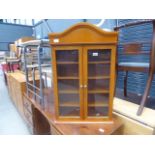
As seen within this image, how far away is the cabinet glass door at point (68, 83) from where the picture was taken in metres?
1.50

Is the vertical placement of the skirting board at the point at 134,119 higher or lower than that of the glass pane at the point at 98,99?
lower

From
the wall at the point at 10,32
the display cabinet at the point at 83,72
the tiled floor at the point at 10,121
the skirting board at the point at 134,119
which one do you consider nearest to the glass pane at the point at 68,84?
the display cabinet at the point at 83,72

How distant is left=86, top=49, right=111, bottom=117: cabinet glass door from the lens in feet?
4.77

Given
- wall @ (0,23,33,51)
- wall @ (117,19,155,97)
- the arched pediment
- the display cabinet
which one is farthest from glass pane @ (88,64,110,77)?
wall @ (0,23,33,51)

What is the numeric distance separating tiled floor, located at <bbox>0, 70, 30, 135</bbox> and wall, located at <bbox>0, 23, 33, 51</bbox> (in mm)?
4363

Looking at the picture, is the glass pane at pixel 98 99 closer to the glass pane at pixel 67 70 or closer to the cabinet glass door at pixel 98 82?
the cabinet glass door at pixel 98 82

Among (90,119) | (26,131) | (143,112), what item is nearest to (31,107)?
(26,131)

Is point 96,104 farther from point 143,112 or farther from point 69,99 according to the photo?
point 143,112

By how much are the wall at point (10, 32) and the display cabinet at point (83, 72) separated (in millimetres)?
6973

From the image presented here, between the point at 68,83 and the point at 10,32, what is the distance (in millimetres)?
7297

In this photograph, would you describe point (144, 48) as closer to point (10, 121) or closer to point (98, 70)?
point (98, 70)

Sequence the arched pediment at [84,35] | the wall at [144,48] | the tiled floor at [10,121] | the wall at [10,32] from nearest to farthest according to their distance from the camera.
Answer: the arched pediment at [84,35] → the wall at [144,48] → the tiled floor at [10,121] → the wall at [10,32]

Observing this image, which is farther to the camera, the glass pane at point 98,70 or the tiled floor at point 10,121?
the tiled floor at point 10,121

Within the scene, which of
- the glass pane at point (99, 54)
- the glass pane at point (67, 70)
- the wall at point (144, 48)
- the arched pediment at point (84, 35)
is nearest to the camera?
the arched pediment at point (84, 35)
